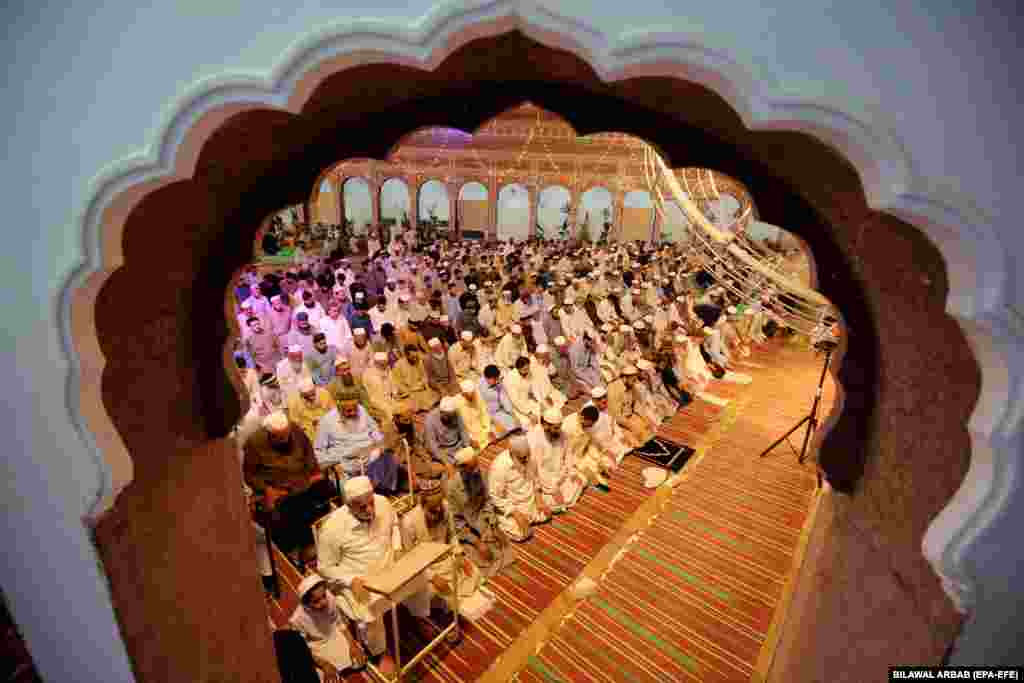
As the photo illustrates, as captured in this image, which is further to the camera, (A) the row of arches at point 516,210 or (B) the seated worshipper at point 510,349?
(A) the row of arches at point 516,210

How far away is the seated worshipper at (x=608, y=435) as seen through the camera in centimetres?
668

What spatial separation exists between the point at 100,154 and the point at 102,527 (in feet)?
4.27

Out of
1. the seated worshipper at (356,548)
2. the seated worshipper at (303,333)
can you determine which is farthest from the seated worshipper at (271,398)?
the seated worshipper at (356,548)

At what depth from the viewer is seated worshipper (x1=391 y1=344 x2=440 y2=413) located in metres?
7.79

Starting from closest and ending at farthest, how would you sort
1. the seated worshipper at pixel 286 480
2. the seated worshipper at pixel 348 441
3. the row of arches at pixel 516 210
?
the seated worshipper at pixel 286 480, the seated worshipper at pixel 348 441, the row of arches at pixel 516 210

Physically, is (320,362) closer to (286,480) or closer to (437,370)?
(437,370)

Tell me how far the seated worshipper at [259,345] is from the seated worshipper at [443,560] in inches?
215

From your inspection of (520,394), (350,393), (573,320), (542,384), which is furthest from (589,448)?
(573,320)

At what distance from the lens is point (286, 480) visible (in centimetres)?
537

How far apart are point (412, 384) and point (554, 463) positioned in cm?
287

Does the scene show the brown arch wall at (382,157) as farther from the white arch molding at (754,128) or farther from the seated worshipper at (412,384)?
the seated worshipper at (412,384)

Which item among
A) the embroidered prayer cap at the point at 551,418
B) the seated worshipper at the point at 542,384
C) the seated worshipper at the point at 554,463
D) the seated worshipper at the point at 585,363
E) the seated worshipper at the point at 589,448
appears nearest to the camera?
the seated worshipper at the point at 554,463

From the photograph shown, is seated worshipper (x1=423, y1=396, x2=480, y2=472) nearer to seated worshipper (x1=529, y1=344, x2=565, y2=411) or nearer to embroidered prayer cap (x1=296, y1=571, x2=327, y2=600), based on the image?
seated worshipper (x1=529, y1=344, x2=565, y2=411)

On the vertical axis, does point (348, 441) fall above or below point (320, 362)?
below
